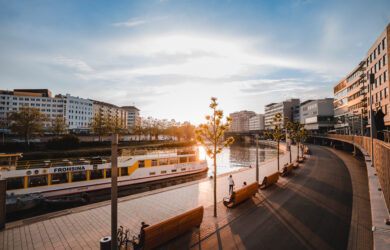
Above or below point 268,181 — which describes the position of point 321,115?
above

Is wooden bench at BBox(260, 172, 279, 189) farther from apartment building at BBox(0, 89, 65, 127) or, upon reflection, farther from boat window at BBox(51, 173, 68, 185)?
apartment building at BBox(0, 89, 65, 127)

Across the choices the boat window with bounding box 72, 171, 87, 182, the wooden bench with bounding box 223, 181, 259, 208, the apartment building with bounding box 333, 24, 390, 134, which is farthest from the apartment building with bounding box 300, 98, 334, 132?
the boat window with bounding box 72, 171, 87, 182

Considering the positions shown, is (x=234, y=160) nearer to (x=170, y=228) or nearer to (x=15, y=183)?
(x=15, y=183)

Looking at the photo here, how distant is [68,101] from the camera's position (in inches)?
4402

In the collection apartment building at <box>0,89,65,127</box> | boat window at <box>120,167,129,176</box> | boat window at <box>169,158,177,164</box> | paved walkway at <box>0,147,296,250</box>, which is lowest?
paved walkway at <box>0,147,296,250</box>

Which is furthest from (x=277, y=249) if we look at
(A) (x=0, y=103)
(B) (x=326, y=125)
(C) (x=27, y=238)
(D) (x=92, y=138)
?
(A) (x=0, y=103)

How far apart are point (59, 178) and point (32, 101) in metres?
121

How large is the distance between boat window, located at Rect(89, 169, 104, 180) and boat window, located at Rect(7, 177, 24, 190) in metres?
5.46

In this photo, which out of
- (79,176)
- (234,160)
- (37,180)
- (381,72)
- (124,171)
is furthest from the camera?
(234,160)

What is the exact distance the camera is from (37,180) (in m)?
17.9

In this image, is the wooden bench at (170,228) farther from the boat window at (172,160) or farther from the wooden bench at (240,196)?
the boat window at (172,160)

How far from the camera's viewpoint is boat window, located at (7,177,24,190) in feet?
55.7

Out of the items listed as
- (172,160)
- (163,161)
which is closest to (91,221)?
(163,161)

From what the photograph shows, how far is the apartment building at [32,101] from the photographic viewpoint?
10406cm
